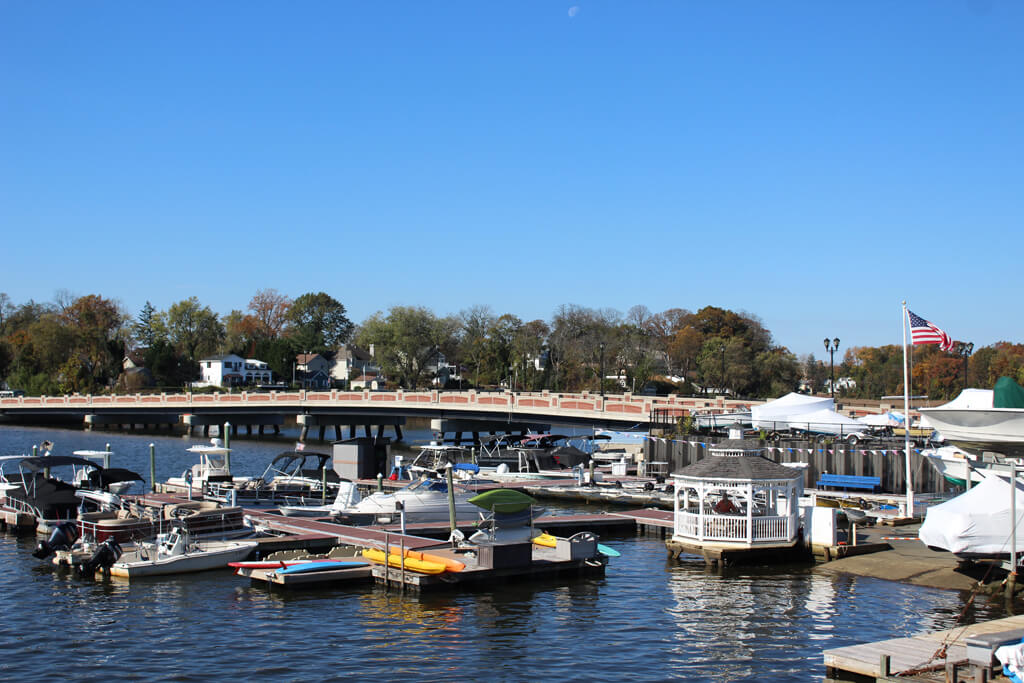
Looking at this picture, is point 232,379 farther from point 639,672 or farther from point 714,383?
point 639,672

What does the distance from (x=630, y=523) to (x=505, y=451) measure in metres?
21.5

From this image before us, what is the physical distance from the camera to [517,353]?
421 feet

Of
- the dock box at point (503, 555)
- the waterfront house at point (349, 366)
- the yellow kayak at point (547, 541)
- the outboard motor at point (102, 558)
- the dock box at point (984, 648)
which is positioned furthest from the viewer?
the waterfront house at point (349, 366)

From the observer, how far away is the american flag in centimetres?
3369

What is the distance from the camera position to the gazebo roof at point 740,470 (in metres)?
29.4

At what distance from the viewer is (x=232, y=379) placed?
511 feet

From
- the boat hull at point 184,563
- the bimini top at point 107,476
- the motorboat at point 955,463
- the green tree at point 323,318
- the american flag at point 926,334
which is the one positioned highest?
the green tree at point 323,318

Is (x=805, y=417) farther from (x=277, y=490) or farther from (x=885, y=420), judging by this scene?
(x=277, y=490)

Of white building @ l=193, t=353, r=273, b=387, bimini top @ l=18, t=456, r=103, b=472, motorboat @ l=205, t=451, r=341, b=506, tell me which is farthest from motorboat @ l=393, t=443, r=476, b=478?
white building @ l=193, t=353, r=273, b=387

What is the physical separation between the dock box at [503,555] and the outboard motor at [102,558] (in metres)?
10.3

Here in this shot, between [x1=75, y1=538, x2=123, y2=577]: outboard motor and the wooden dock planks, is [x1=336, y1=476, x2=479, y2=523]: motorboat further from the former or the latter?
the wooden dock planks

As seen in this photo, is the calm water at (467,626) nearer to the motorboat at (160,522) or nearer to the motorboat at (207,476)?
the motorboat at (160,522)

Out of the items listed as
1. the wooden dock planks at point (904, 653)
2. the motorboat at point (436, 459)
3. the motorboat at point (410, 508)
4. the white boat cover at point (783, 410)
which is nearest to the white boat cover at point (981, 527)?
the wooden dock planks at point (904, 653)

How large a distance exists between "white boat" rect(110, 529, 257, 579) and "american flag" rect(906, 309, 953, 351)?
74.7 feet
